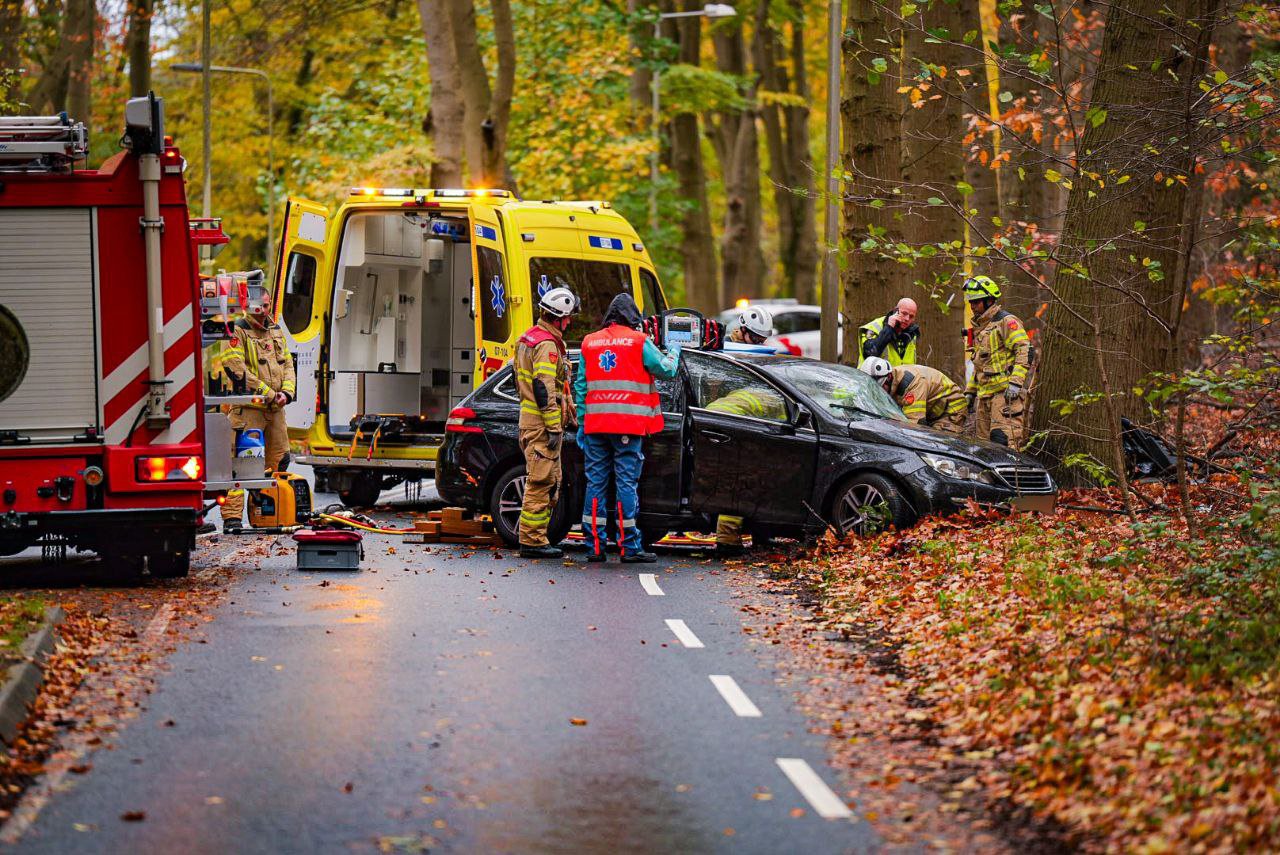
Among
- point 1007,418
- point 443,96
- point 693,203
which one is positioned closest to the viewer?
point 1007,418

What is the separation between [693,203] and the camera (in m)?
36.3

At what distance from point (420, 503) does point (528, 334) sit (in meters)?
5.69

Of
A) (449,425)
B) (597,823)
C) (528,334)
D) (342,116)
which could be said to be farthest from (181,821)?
(342,116)

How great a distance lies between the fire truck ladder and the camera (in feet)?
36.9

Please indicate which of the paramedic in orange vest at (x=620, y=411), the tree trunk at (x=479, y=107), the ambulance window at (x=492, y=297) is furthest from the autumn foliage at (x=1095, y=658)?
the tree trunk at (x=479, y=107)

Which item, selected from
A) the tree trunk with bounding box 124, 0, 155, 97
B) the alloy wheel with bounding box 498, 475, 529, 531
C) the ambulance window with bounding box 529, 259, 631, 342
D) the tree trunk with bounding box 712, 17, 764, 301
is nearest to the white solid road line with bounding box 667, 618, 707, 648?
the alloy wheel with bounding box 498, 475, 529, 531

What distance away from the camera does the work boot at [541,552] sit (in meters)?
13.9

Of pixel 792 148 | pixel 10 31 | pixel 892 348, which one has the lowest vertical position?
pixel 892 348

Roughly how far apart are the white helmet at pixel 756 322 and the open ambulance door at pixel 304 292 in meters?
4.20

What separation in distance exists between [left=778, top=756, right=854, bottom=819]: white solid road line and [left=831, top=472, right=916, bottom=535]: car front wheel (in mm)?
6169

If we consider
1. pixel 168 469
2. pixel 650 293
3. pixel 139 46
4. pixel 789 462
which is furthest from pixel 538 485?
pixel 139 46

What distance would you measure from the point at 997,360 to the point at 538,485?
15.3 feet

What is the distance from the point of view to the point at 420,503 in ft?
62.4

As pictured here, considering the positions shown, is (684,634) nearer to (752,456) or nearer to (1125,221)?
(752,456)
